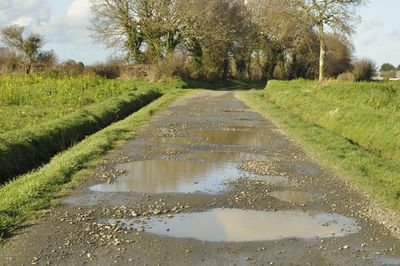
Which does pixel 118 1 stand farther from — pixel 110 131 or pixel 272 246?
pixel 272 246

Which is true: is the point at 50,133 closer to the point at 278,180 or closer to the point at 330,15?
the point at 278,180

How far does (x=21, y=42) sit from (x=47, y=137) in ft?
126

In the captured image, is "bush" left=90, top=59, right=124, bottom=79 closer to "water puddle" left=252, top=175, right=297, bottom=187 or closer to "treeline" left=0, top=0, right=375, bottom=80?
"treeline" left=0, top=0, right=375, bottom=80

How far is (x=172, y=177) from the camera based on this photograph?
9867mm

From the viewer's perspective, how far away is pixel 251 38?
60.0m

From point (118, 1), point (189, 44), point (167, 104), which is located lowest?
point (167, 104)

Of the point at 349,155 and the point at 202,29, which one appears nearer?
the point at 349,155

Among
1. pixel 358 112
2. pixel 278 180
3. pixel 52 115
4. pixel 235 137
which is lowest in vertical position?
pixel 235 137

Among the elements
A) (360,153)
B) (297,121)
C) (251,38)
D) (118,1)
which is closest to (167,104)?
(297,121)

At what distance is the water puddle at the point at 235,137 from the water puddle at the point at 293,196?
5002 millimetres

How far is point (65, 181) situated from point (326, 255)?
508 centimetres

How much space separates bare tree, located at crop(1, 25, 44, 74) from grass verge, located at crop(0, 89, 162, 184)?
2948 centimetres

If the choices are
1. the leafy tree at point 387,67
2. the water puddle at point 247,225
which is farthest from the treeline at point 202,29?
the leafy tree at point 387,67

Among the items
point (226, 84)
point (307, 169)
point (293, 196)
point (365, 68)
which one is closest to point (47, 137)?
point (307, 169)
